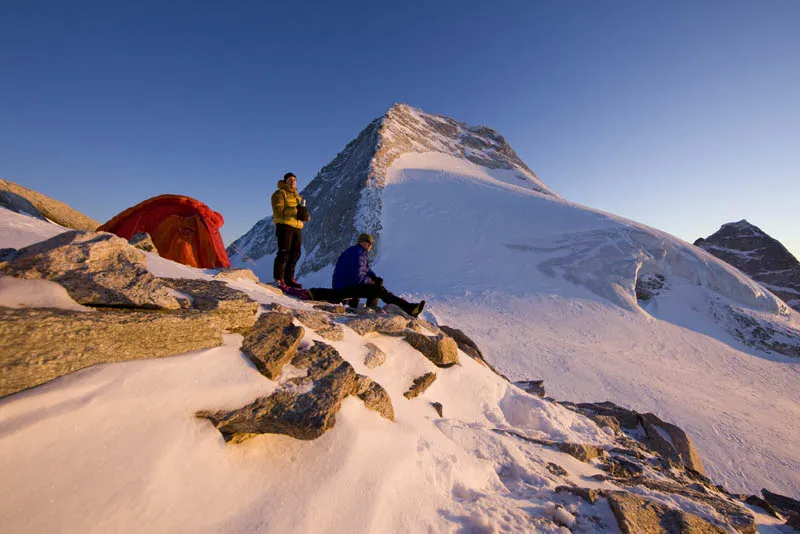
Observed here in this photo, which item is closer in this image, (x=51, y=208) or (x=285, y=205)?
(x=51, y=208)

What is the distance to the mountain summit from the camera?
63.9 feet

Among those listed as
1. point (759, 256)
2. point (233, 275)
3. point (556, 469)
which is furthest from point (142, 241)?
point (759, 256)

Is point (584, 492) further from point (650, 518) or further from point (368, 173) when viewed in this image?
point (368, 173)

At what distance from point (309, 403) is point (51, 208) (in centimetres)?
727

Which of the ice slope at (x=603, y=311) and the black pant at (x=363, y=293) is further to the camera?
the ice slope at (x=603, y=311)

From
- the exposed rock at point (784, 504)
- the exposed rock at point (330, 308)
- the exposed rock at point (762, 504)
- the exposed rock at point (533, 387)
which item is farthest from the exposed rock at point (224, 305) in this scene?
the exposed rock at point (784, 504)

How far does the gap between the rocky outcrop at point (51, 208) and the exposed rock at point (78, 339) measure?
20.0ft

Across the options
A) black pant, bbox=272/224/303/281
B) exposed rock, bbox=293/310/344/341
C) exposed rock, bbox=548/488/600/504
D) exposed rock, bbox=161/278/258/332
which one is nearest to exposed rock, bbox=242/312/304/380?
exposed rock, bbox=161/278/258/332

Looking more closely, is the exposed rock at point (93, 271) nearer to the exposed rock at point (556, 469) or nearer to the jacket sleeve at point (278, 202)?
the exposed rock at point (556, 469)

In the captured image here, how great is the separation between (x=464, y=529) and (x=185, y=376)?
1779mm

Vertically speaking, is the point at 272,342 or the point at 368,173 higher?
the point at 368,173

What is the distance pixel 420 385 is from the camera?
3256 millimetres

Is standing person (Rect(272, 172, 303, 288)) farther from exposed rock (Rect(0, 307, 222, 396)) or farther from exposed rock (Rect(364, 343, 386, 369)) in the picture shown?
exposed rock (Rect(0, 307, 222, 396))

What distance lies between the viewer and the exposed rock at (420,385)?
3077 mm
